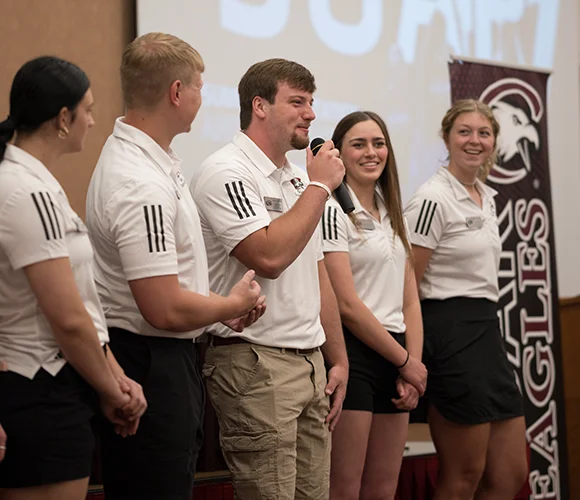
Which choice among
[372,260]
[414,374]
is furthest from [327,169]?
[414,374]

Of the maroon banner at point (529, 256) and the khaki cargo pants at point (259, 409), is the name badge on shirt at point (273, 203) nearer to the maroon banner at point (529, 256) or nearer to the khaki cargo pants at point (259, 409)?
the khaki cargo pants at point (259, 409)

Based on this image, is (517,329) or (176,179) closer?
(176,179)

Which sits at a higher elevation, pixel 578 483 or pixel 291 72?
pixel 291 72

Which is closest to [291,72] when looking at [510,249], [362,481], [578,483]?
[362,481]

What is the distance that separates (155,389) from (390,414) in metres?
1.21

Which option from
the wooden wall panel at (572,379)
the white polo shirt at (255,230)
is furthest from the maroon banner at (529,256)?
the white polo shirt at (255,230)

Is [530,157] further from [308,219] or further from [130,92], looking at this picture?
[130,92]

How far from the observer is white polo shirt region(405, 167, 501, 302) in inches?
129

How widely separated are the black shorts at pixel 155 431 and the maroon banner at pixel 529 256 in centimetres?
253

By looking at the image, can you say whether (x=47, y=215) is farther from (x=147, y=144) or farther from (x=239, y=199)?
(x=239, y=199)

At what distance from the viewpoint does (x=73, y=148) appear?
73.0 inches

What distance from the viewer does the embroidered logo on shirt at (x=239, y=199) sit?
2.26 meters

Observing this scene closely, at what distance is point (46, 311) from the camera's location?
1.70 meters

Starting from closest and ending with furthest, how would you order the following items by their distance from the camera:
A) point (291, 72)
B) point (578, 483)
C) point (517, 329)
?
1. point (291, 72)
2. point (517, 329)
3. point (578, 483)
